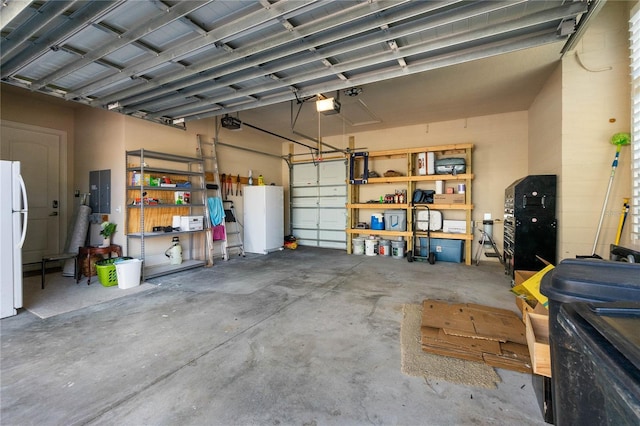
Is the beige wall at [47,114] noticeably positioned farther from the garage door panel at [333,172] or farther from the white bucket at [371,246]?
the white bucket at [371,246]

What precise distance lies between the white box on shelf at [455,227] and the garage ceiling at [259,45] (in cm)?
295

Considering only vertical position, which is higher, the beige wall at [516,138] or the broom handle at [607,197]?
the beige wall at [516,138]

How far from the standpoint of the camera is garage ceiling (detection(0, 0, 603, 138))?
2.05 m

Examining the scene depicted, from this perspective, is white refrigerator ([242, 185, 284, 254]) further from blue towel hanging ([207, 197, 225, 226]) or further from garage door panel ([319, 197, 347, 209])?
garage door panel ([319, 197, 347, 209])

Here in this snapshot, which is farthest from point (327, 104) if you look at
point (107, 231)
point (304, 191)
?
point (304, 191)

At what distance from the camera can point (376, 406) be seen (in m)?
1.62

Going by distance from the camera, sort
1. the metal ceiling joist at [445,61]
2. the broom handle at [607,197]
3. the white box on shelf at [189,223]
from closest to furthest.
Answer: the metal ceiling joist at [445,61] → the broom handle at [607,197] → the white box on shelf at [189,223]

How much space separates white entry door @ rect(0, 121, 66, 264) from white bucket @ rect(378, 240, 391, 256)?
6611mm

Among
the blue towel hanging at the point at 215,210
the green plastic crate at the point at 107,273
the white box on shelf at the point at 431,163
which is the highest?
the white box on shelf at the point at 431,163

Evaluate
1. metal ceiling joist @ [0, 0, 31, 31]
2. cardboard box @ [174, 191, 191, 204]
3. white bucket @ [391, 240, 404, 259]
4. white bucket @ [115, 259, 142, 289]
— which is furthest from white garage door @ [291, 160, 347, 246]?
metal ceiling joist @ [0, 0, 31, 31]

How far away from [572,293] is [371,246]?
5.61 m

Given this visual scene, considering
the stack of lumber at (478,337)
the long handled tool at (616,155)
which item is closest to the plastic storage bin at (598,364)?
the stack of lumber at (478,337)

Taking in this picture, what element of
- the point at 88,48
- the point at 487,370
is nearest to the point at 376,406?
the point at 487,370

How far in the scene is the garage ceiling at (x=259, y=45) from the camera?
205 centimetres
